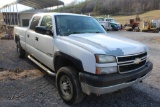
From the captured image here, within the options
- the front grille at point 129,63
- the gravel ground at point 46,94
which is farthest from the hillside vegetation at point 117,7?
the front grille at point 129,63

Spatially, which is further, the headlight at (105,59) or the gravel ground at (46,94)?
the gravel ground at (46,94)

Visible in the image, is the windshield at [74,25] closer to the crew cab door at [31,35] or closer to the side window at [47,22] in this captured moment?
the side window at [47,22]

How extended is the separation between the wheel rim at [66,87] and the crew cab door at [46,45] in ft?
2.20

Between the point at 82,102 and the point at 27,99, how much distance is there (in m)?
1.16

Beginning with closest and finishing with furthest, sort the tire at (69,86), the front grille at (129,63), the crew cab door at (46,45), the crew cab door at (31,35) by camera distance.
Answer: the front grille at (129,63)
the tire at (69,86)
the crew cab door at (46,45)
the crew cab door at (31,35)

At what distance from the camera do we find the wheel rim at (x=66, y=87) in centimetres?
358

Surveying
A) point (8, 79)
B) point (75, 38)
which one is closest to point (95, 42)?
point (75, 38)

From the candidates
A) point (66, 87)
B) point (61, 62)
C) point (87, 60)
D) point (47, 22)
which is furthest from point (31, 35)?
point (87, 60)

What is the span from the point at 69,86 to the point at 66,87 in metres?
0.08

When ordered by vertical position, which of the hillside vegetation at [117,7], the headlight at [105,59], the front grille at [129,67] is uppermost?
the hillside vegetation at [117,7]

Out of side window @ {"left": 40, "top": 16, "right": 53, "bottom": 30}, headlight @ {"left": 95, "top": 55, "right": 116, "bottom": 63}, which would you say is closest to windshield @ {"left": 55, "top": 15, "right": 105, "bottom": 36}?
side window @ {"left": 40, "top": 16, "right": 53, "bottom": 30}

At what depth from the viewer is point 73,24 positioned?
4512 mm

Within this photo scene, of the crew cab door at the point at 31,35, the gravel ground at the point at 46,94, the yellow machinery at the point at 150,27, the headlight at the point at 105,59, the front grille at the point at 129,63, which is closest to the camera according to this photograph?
the headlight at the point at 105,59

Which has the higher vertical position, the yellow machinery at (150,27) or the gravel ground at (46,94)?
the yellow machinery at (150,27)
